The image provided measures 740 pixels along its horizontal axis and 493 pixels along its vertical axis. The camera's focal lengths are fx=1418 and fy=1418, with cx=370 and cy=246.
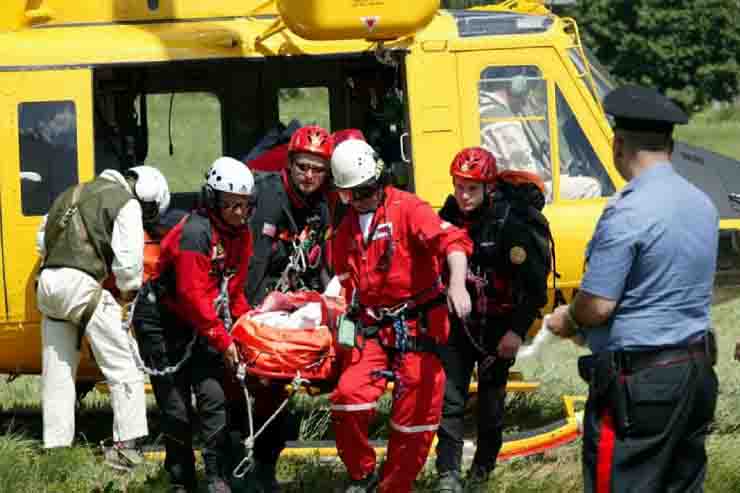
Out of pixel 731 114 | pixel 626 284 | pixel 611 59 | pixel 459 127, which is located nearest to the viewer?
pixel 626 284

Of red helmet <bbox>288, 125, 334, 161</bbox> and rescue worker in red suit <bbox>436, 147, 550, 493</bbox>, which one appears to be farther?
red helmet <bbox>288, 125, 334, 161</bbox>

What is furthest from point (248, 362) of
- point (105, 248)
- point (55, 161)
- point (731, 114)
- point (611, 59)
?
point (611, 59)

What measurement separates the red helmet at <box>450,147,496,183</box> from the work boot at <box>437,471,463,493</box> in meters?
1.57

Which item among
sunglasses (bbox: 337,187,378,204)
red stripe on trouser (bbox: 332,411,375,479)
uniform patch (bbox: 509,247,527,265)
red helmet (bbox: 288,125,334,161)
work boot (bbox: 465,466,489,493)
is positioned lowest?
work boot (bbox: 465,466,489,493)

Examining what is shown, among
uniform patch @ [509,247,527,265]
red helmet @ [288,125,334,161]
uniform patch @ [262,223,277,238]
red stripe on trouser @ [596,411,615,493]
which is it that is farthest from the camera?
uniform patch @ [262,223,277,238]

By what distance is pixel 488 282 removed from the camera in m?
7.73

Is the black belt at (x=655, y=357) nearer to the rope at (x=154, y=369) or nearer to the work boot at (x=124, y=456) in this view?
the rope at (x=154, y=369)

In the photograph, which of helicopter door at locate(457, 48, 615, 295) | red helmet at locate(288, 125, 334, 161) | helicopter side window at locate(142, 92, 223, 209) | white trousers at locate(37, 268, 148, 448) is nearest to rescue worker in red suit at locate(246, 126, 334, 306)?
red helmet at locate(288, 125, 334, 161)

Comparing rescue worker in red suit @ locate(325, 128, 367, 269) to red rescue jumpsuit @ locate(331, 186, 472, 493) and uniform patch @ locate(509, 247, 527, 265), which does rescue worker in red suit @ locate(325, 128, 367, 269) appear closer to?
red rescue jumpsuit @ locate(331, 186, 472, 493)

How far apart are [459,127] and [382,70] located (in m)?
1.27

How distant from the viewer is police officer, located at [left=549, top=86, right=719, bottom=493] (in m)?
5.18

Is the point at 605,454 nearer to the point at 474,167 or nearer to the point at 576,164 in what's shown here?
the point at 474,167

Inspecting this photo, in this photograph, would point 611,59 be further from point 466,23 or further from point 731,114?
point 466,23

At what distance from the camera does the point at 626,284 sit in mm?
5270
